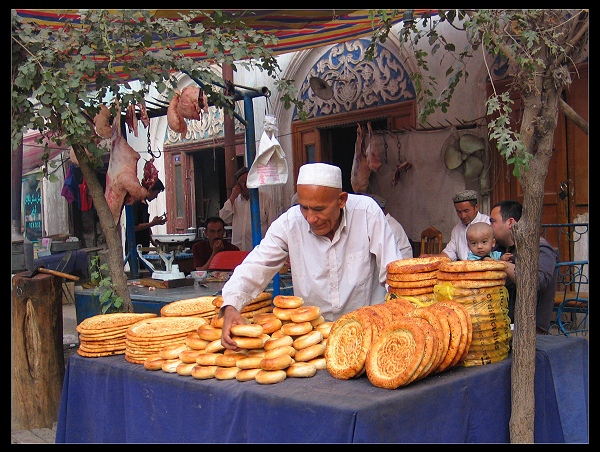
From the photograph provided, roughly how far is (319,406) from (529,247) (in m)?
1.09

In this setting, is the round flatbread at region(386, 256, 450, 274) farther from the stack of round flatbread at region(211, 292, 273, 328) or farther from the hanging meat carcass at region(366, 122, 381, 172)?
the hanging meat carcass at region(366, 122, 381, 172)

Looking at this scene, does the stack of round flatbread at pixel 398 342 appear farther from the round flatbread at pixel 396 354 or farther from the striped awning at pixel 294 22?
the striped awning at pixel 294 22

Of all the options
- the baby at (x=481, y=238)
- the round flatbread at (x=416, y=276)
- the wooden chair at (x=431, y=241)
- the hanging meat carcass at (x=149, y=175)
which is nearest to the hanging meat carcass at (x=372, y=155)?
the wooden chair at (x=431, y=241)

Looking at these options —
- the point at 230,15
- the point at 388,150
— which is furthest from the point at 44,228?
the point at 230,15

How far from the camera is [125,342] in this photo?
3416mm

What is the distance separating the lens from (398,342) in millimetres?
2494

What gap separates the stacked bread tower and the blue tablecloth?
49mm

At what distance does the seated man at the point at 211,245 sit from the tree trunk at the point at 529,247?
4632 mm

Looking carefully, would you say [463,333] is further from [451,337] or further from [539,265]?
[539,265]

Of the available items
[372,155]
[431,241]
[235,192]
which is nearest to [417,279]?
[431,241]

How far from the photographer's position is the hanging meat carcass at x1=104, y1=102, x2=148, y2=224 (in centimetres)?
523

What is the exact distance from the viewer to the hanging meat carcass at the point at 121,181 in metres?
5.23

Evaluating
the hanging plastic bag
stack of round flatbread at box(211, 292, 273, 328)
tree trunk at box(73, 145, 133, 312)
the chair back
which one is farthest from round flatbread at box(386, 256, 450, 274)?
the chair back
